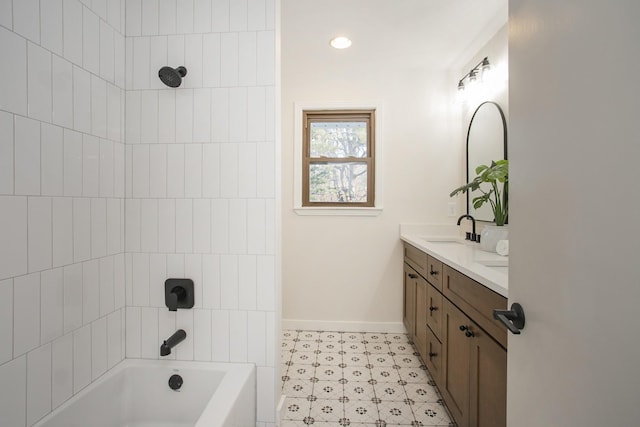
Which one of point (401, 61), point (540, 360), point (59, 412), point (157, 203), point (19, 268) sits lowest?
point (59, 412)

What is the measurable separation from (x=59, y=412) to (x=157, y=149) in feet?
3.69

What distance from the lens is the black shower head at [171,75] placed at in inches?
50.6

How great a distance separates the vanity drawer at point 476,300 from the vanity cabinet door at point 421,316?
434mm

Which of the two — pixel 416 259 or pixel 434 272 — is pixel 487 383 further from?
pixel 416 259

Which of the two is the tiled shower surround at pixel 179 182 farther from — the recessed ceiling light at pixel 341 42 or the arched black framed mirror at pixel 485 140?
the arched black framed mirror at pixel 485 140

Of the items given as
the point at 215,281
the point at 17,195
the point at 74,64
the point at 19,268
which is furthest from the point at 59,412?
the point at 74,64

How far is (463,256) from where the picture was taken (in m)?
1.65

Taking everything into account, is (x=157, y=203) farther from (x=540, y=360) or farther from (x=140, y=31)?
(x=540, y=360)

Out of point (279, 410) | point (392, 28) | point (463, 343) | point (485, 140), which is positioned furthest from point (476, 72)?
point (279, 410)

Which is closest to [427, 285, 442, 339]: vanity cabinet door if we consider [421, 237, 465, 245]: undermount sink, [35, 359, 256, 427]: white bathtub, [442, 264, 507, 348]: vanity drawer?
[442, 264, 507, 348]: vanity drawer

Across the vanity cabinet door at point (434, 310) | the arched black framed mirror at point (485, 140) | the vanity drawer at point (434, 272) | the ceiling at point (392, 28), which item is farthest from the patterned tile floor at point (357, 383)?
the ceiling at point (392, 28)

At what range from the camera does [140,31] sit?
56.3 inches

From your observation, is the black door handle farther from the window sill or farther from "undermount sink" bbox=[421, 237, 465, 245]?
the window sill

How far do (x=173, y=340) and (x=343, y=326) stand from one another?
183 centimetres
